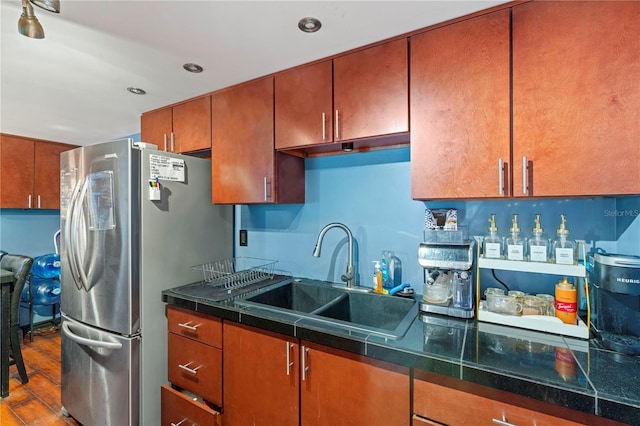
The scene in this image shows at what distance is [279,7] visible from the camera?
1.18 metres

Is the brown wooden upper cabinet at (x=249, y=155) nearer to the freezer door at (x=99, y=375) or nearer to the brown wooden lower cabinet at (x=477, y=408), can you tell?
the freezer door at (x=99, y=375)

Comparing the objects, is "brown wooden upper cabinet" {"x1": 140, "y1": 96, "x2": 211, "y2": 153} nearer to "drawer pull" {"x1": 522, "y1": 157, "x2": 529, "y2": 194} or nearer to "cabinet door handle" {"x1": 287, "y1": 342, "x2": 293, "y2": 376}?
"cabinet door handle" {"x1": 287, "y1": 342, "x2": 293, "y2": 376}

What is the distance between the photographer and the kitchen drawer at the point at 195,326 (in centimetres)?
150

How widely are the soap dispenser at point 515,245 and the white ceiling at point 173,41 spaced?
3.04 ft

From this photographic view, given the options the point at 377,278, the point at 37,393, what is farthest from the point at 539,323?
the point at 37,393

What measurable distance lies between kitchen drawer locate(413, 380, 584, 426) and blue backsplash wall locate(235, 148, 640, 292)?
2.18 feet

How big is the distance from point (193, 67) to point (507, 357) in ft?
6.57

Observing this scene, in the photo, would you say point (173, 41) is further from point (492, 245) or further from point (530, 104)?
point (492, 245)

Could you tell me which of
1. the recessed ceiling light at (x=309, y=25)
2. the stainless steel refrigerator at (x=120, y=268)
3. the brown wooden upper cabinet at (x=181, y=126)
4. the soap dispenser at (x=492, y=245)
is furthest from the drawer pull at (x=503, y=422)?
the brown wooden upper cabinet at (x=181, y=126)

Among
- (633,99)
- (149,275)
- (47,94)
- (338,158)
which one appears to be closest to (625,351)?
(633,99)

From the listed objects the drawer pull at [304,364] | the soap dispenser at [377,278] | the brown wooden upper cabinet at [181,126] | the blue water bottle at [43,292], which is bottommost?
the blue water bottle at [43,292]

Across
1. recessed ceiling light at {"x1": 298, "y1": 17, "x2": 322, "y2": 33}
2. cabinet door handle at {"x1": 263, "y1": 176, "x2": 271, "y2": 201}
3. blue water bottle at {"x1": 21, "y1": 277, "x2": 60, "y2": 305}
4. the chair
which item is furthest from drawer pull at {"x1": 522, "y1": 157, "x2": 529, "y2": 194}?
blue water bottle at {"x1": 21, "y1": 277, "x2": 60, "y2": 305}

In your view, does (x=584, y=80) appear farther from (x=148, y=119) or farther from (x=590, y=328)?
(x=148, y=119)

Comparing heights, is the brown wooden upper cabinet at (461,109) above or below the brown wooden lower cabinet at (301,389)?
above
